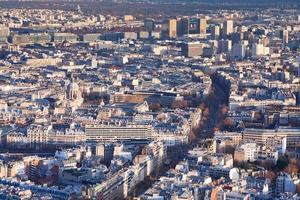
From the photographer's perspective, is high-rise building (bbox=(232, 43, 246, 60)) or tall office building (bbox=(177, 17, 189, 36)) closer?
high-rise building (bbox=(232, 43, 246, 60))

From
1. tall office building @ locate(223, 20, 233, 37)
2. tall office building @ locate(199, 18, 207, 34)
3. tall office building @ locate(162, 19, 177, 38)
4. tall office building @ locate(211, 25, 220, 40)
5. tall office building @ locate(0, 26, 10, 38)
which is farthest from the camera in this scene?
tall office building @ locate(199, 18, 207, 34)

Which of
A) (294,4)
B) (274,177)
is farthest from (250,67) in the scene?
(294,4)

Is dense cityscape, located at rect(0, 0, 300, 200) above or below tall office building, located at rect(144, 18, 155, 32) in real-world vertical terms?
above

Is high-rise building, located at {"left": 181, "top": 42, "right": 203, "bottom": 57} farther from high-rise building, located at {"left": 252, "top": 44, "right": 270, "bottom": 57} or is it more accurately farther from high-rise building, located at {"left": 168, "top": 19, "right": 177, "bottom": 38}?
high-rise building, located at {"left": 168, "top": 19, "right": 177, "bottom": 38}

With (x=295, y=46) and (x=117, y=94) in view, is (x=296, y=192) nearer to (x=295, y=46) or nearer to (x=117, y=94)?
(x=117, y=94)

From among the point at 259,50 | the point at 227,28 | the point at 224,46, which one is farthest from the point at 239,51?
the point at 227,28

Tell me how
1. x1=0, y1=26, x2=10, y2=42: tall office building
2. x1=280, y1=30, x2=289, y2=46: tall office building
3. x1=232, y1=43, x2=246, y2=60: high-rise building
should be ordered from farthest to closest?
x1=0, y1=26, x2=10, y2=42: tall office building → x1=280, y1=30, x2=289, y2=46: tall office building → x1=232, y1=43, x2=246, y2=60: high-rise building

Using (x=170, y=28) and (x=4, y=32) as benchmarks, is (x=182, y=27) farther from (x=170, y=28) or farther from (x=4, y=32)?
(x=4, y=32)

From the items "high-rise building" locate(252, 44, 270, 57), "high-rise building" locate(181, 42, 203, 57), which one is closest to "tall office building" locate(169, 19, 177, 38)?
"high-rise building" locate(181, 42, 203, 57)
